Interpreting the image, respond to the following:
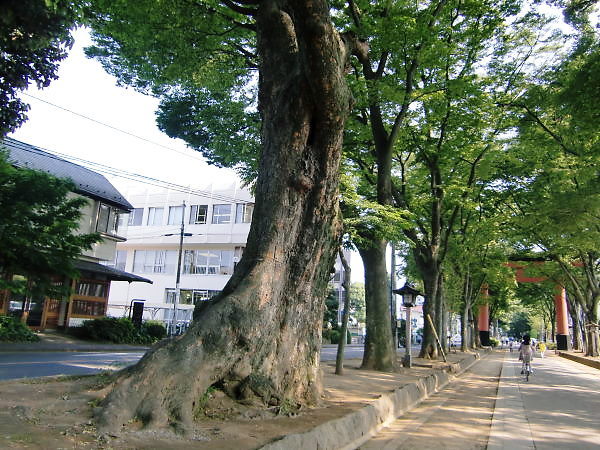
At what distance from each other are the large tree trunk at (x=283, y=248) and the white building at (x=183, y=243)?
3304 centimetres

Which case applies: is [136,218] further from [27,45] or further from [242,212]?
[27,45]

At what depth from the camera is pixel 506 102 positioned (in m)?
16.7

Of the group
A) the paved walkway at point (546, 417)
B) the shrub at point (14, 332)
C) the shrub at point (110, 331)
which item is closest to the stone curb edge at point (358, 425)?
the paved walkway at point (546, 417)

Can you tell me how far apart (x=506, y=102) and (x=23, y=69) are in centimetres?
1494

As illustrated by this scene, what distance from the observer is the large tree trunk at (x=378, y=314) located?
13539 mm

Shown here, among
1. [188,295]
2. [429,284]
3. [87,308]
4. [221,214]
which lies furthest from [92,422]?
[188,295]

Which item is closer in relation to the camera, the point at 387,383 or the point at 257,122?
the point at 387,383

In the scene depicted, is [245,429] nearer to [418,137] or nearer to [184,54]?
[184,54]

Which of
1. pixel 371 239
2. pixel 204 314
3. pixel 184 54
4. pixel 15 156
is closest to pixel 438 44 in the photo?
pixel 371 239

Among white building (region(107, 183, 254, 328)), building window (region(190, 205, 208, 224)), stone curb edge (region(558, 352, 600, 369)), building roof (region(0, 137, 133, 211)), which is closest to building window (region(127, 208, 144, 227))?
white building (region(107, 183, 254, 328))

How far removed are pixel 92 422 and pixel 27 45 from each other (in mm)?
7423

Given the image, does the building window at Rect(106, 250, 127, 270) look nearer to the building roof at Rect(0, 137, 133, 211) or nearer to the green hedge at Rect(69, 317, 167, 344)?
the building roof at Rect(0, 137, 133, 211)

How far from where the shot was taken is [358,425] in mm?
6457

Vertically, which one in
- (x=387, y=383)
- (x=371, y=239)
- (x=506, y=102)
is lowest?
(x=387, y=383)
